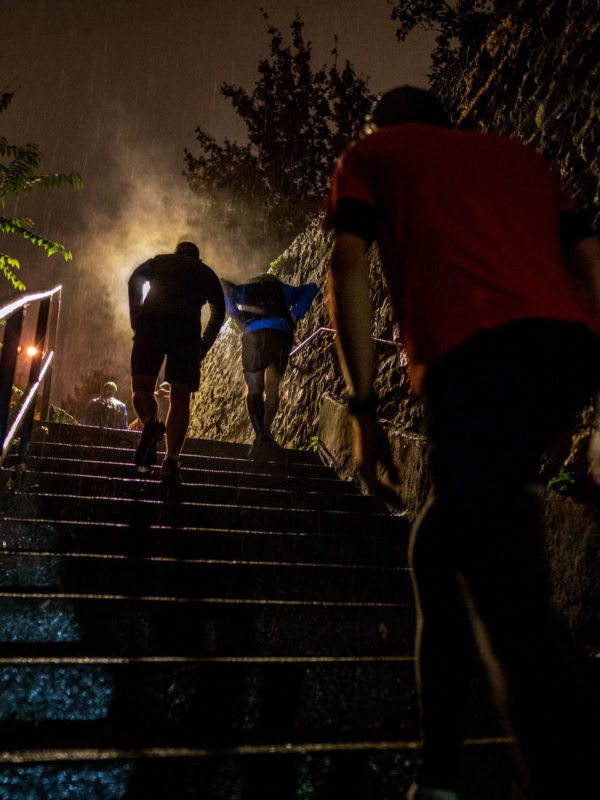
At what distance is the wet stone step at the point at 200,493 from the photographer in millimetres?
3209

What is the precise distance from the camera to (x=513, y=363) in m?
0.94

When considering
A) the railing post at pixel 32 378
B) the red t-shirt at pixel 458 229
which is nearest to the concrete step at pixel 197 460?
the railing post at pixel 32 378

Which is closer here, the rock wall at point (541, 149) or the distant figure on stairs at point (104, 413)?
the rock wall at point (541, 149)

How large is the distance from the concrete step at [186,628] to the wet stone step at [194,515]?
0.85 m

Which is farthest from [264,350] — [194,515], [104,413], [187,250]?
[104,413]

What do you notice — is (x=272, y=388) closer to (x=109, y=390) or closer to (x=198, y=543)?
(x=198, y=543)

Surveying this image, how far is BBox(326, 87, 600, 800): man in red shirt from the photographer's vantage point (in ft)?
2.68

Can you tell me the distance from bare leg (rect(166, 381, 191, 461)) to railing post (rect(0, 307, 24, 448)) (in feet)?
3.77

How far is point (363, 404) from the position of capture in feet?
3.78

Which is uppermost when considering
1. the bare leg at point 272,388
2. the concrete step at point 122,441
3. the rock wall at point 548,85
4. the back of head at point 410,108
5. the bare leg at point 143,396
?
the rock wall at point 548,85

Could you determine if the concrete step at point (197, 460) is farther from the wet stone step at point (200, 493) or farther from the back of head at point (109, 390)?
the back of head at point (109, 390)

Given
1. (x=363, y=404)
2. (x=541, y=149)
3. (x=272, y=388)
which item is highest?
(x=541, y=149)

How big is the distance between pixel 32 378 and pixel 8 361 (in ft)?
3.84

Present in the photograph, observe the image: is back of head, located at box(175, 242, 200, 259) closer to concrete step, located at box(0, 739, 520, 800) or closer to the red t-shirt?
the red t-shirt
